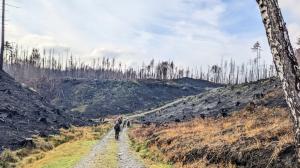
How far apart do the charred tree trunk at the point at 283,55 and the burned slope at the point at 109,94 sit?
11866cm

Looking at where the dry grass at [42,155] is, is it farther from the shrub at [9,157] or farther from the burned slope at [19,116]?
the burned slope at [19,116]

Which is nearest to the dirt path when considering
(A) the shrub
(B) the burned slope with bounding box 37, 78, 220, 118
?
(A) the shrub

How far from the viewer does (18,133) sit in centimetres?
3709

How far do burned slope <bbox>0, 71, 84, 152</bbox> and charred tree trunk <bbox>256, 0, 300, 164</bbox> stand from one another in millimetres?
27351

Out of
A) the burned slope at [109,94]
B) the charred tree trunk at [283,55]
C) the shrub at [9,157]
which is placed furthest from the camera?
the burned slope at [109,94]

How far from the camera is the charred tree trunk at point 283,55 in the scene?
6750mm

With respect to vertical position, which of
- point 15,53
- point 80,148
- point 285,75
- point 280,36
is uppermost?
point 15,53

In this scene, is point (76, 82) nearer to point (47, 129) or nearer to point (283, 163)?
point (47, 129)

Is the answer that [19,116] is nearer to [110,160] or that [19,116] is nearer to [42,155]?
[42,155]

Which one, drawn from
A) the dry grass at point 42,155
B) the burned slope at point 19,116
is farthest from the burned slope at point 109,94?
the dry grass at point 42,155

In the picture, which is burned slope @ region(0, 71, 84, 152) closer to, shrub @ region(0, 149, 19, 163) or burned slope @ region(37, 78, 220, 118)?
shrub @ region(0, 149, 19, 163)

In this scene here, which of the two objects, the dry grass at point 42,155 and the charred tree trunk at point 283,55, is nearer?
the charred tree trunk at point 283,55

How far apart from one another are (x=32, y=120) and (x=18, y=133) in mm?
8204

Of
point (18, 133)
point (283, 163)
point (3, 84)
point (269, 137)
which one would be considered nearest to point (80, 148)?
point (18, 133)
